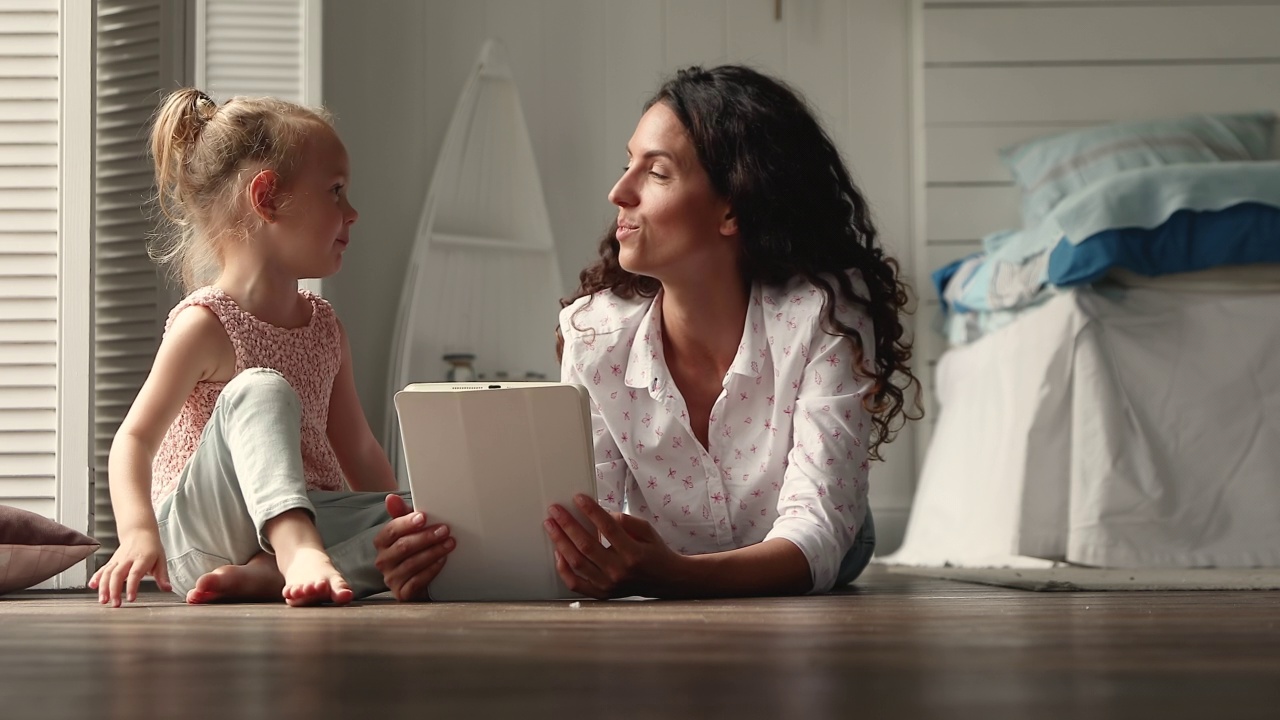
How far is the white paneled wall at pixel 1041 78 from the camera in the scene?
3.28 m

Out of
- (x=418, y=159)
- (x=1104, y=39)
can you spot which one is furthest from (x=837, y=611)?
(x=1104, y=39)

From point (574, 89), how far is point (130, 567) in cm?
235

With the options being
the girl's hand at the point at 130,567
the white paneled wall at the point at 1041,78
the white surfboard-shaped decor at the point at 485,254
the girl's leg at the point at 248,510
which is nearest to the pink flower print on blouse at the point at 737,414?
the girl's leg at the point at 248,510

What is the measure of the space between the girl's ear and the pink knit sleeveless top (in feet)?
0.42

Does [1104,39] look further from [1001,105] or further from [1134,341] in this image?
[1134,341]

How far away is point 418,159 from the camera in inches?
126

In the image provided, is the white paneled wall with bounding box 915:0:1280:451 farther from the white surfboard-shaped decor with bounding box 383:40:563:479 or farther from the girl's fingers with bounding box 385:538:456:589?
the girl's fingers with bounding box 385:538:456:589

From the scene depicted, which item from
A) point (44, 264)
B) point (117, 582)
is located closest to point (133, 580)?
point (117, 582)

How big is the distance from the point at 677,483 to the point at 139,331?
3.45ft

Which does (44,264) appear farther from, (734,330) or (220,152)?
(734,330)

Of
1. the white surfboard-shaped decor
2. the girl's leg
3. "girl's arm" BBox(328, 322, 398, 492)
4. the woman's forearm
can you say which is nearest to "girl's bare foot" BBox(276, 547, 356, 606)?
the girl's leg

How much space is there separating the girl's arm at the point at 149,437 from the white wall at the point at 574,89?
1664 mm

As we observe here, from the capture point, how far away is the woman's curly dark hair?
1.47 m

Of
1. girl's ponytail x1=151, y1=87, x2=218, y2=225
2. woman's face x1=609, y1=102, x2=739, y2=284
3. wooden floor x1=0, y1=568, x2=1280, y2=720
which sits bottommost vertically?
wooden floor x1=0, y1=568, x2=1280, y2=720
